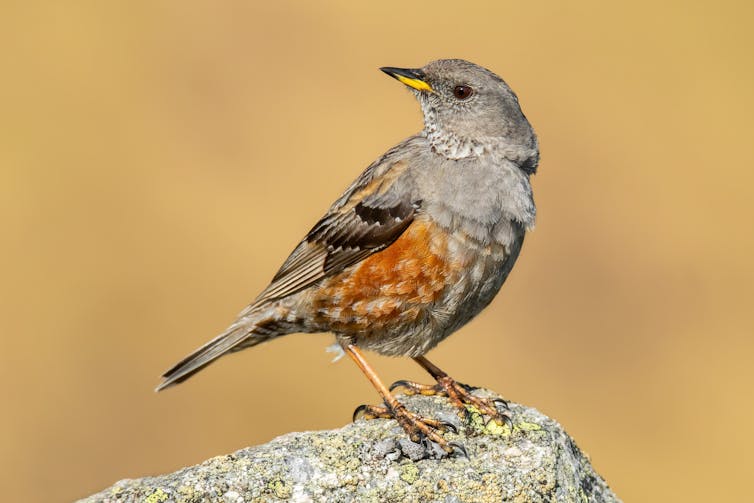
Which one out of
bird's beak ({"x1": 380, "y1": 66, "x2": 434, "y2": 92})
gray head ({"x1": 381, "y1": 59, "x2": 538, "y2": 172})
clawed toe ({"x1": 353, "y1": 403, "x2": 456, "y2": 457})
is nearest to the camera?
clawed toe ({"x1": 353, "y1": 403, "x2": 456, "y2": 457})

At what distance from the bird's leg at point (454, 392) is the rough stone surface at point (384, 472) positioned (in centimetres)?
14

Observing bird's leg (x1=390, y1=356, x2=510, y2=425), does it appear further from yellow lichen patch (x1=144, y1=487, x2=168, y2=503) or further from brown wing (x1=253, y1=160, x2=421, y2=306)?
yellow lichen patch (x1=144, y1=487, x2=168, y2=503)

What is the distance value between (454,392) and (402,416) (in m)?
0.66

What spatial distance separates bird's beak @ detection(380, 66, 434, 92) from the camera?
611 cm

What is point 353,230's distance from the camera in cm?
585

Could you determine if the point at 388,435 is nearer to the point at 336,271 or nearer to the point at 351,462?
the point at 351,462

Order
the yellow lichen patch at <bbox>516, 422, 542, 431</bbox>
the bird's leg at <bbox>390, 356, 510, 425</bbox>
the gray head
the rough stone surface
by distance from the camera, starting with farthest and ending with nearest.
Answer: the gray head < the bird's leg at <bbox>390, 356, 510, 425</bbox> < the yellow lichen patch at <bbox>516, 422, 542, 431</bbox> < the rough stone surface

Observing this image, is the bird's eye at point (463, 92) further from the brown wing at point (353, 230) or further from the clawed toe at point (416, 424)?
the clawed toe at point (416, 424)

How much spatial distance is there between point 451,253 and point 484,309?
57 cm

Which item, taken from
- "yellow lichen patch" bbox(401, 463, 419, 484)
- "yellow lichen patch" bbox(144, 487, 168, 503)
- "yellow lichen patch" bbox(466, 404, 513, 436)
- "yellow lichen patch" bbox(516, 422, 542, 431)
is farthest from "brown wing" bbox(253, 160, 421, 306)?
"yellow lichen patch" bbox(144, 487, 168, 503)

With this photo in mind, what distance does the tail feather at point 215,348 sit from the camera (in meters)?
6.11

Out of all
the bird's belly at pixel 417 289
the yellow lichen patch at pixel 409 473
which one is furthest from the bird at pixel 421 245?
the yellow lichen patch at pixel 409 473

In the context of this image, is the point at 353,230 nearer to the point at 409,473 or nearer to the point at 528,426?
the point at 528,426

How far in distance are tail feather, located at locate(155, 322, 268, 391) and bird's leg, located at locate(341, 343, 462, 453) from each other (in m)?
0.85
